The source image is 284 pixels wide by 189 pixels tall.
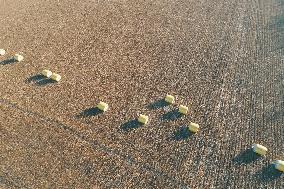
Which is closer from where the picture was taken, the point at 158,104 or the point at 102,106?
the point at 102,106

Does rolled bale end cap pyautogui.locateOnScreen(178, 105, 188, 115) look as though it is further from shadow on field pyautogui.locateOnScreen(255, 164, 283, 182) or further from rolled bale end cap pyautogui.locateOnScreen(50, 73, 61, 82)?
rolled bale end cap pyautogui.locateOnScreen(50, 73, 61, 82)

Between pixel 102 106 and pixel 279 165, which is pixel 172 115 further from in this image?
pixel 279 165

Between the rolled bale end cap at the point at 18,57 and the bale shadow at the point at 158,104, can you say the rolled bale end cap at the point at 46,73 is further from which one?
the bale shadow at the point at 158,104

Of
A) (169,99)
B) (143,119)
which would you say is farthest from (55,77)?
(169,99)

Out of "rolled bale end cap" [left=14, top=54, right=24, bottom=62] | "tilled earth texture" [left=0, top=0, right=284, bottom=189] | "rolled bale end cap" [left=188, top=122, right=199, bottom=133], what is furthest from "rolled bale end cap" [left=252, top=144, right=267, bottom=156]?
"rolled bale end cap" [left=14, top=54, right=24, bottom=62]

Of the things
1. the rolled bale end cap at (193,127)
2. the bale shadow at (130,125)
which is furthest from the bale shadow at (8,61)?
the rolled bale end cap at (193,127)

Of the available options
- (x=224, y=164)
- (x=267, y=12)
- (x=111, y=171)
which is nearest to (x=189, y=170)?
(x=224, y=164)
